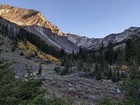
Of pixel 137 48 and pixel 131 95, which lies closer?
pixel 131 95

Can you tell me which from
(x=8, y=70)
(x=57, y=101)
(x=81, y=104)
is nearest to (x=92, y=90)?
(x=81, y=104)

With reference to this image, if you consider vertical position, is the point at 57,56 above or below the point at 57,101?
above

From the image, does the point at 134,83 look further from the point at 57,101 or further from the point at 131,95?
the point at 57,101

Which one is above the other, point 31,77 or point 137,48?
point 137,48

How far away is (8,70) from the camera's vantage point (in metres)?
12.7

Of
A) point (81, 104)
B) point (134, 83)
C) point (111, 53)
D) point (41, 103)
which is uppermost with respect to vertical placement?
point (111, 53)

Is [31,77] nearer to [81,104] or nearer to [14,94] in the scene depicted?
[14,94]

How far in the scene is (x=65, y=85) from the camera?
118ft

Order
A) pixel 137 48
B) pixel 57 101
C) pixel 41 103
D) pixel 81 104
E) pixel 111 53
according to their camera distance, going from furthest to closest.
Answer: pixel 111 53, pixel 137 48, pixel 81 104, pixel 57 101, pixel 41 103

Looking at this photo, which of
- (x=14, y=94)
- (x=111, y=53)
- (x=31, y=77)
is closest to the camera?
(x=14, y=94)

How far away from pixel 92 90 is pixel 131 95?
72.6 ft

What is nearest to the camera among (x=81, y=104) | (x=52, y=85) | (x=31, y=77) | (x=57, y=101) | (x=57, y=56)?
(x=31, y=77)

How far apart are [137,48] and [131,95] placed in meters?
59.6

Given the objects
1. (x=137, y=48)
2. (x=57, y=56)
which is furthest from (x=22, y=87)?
(x=57, y=56)
